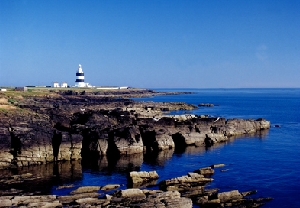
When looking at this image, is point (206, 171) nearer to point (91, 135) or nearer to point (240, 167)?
point (240, 167)

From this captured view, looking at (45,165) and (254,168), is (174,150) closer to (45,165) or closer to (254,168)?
(254,168)

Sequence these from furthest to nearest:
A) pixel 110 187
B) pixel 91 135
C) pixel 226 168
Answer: pixel 91 135, pixel 226 168, pixel 110 187

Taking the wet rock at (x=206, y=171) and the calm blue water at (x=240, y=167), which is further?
the wet rock at (x=206, y=171)

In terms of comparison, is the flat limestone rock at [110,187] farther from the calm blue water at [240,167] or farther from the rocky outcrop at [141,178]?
the calm blue water at [240,167]

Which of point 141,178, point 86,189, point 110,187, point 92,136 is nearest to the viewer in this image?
point 86,189

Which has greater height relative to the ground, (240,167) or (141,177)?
(141,177)

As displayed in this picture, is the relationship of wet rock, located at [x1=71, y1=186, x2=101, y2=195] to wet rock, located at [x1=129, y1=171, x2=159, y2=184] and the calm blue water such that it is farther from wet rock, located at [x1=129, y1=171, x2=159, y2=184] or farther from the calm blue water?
wet rock, located at [x1=129, y1=171, x2=159, y2=184]

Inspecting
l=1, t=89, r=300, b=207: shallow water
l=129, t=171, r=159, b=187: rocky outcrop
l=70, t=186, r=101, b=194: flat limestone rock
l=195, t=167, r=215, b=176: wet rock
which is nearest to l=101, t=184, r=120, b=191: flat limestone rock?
l=70, t=186, r=101, b=194: flat limestone rock

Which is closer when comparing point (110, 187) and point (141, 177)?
point (110, 187)

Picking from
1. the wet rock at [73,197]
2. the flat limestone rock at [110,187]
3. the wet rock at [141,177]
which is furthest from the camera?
the wet rock at [141,177]

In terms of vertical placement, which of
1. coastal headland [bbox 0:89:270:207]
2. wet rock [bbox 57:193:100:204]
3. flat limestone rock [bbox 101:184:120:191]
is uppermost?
coastal headland [bbox 0:89:270:207]

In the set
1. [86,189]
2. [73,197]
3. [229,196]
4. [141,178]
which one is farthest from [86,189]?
[229,196]

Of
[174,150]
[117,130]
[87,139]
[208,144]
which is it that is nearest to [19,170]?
[87,139]

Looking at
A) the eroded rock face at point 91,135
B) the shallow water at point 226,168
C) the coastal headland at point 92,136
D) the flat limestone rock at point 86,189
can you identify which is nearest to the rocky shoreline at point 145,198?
the flat limestone rock at point 86,189
